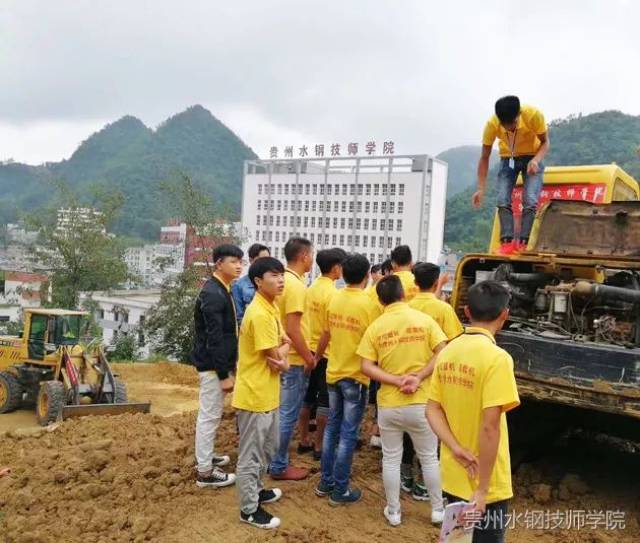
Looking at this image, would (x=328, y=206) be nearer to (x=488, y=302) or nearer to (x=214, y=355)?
(x=214, y=355)

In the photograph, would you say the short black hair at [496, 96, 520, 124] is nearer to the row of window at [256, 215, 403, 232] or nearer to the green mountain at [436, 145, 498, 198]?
the row of window at [256, 215, 403, 232]

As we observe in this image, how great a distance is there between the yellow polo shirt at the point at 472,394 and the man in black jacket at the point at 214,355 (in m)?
1.79

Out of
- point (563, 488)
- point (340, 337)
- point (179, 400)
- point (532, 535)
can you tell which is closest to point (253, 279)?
point (340, 337)

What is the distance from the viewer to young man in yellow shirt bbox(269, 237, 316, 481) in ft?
13.1

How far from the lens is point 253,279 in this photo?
3.62 meters

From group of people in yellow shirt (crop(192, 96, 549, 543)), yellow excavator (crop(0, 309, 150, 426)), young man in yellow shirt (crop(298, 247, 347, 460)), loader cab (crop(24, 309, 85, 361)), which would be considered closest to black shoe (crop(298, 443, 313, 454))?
group of people in yellow shirt (crop(192, 96, 549, 543))

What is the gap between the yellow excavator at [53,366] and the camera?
30.8 ft

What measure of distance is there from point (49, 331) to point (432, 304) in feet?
26.5

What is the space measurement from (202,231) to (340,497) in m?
19.5

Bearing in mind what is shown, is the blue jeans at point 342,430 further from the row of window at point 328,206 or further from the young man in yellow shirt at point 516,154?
the row of window at point 328,206

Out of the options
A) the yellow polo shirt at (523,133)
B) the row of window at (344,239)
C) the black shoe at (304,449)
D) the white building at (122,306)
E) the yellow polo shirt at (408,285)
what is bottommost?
the white building at (122,306)

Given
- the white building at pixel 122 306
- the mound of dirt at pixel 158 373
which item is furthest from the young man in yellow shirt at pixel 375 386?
the white building at pixel 122 306

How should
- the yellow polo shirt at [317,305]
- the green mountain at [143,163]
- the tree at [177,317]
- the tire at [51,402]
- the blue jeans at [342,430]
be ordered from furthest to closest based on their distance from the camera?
the green mountain at [143,163], the tree at [177,317], the tire at [51,402], the yellow polo shirt at [317,305], the blue jeans at [342,430]

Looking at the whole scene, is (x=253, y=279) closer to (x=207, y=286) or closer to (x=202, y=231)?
(x=207, y=286)
